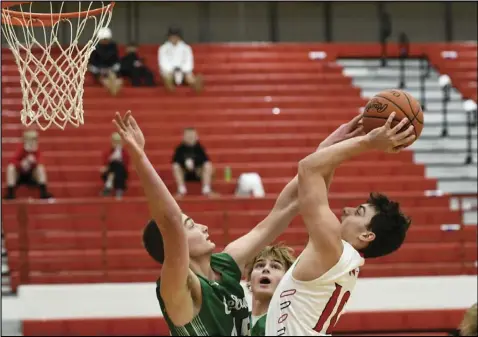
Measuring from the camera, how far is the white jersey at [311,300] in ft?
10.9

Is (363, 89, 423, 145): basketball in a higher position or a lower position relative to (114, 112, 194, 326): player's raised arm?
higher

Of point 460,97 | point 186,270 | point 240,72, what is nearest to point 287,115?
point 240,72

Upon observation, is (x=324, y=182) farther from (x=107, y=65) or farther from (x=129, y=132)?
(x=107, y=65)

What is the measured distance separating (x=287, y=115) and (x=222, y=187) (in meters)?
2.04

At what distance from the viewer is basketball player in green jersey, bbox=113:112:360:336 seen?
313cm

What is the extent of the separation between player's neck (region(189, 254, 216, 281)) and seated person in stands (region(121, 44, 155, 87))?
9066 millimetres

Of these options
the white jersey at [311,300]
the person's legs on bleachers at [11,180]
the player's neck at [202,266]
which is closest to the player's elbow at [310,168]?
the white jersey at [311,300]

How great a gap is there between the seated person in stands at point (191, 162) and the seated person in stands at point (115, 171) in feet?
1.84

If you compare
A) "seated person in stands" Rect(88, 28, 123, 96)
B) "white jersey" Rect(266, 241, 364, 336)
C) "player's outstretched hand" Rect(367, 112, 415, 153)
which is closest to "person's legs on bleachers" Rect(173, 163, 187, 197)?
"seated person in stands" Rect(88, 28, 123, 96)

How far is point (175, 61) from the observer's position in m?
12.3

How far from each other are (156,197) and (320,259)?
0.63 meters

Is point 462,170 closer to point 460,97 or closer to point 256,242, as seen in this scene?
point 460,97

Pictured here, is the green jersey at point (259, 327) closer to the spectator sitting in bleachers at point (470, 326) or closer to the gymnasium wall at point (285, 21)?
the spectator sitting in bleachers at point (470, 326)

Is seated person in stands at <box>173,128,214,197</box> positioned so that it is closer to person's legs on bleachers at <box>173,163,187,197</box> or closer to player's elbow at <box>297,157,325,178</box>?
person's legs on bleachers at <box>173,163,187,197</box>
